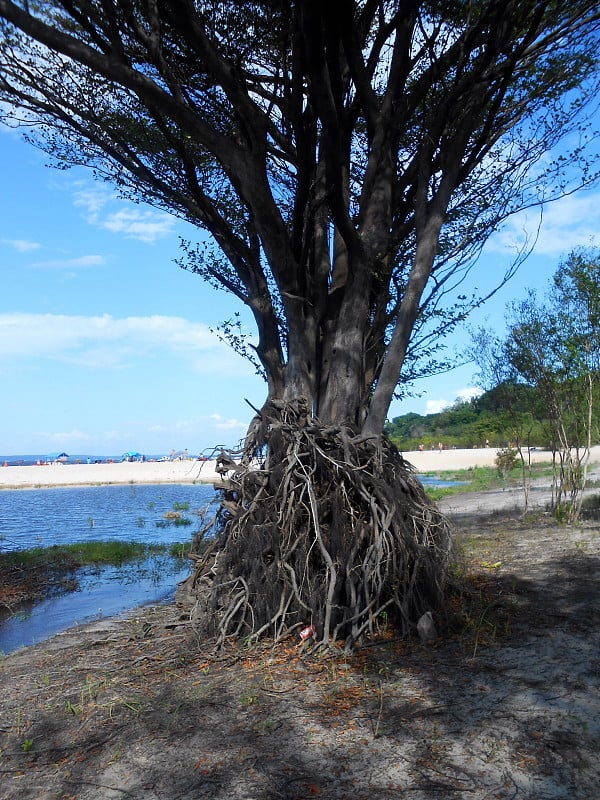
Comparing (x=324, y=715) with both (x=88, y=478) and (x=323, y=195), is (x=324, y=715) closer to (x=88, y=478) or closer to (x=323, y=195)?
(x=323, y=195)

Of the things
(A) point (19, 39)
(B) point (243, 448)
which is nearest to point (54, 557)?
(B) point (243, 448)

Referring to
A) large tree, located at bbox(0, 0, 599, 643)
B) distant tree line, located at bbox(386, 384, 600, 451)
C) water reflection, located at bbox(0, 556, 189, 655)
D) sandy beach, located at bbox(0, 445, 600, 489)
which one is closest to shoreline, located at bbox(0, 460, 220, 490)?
sandy beach, located at bbox(0, 445, 600, 489)

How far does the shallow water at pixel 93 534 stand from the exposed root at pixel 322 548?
6.37 feet

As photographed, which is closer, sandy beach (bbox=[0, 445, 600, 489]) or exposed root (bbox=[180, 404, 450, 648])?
exposed root (bbox=[180, 404, 450, 648])

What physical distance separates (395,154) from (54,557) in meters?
11.5

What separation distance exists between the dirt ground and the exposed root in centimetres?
35

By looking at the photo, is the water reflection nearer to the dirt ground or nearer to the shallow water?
the shallow water

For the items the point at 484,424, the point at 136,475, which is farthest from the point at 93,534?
the point at 484,424

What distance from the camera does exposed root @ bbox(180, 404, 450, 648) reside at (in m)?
6.50

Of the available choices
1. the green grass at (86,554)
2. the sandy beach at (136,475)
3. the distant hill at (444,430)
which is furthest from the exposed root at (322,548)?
the distant hill at (444,430)

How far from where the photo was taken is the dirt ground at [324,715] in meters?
3.98

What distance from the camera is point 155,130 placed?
1088cm

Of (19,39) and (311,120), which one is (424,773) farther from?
(19,39)

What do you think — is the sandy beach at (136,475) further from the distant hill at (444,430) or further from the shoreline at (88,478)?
the distant hill at (444,430)
